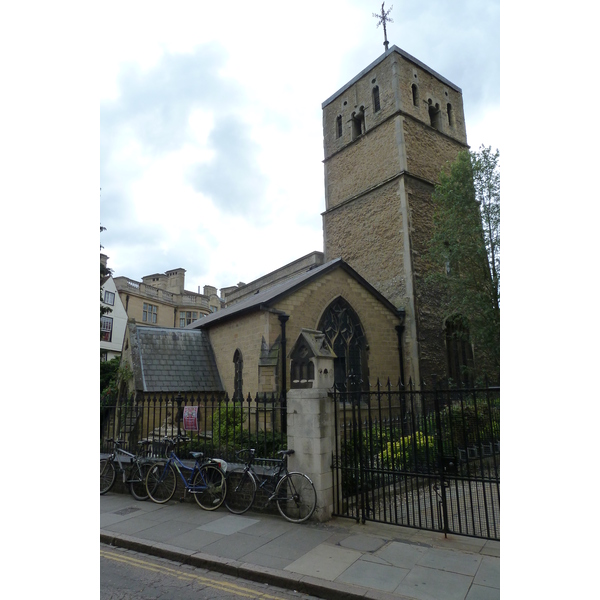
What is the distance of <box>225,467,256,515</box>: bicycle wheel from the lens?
7.34 metres

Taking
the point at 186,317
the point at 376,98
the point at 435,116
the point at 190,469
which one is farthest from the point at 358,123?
the point at 186,317

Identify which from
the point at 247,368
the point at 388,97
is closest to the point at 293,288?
the point at 247,368

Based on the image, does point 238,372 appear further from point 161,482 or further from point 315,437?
point 315,437

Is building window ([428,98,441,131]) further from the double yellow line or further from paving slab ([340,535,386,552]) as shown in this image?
the double yellow line

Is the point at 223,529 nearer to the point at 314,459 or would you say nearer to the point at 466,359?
the point at 314,459

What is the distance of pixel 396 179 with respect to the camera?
19969 mm

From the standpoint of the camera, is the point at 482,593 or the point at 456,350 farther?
the point at 456,350

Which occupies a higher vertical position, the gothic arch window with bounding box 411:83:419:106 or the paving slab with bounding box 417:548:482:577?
the gothic arch window with bounding box 411:83:419:106

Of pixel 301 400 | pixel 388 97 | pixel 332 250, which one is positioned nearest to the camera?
pixel 301 400

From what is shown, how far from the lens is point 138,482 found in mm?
8883

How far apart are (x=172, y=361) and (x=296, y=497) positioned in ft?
30.2

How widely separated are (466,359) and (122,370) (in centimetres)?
1466

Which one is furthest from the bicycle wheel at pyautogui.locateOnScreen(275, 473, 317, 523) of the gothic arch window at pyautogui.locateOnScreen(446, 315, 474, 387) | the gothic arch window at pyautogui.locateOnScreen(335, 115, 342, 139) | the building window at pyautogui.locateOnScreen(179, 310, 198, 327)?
the building window at pyautogui.locateOnScreen(179, 310, 198, 327)

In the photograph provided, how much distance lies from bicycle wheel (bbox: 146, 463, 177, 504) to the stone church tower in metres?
11.0
